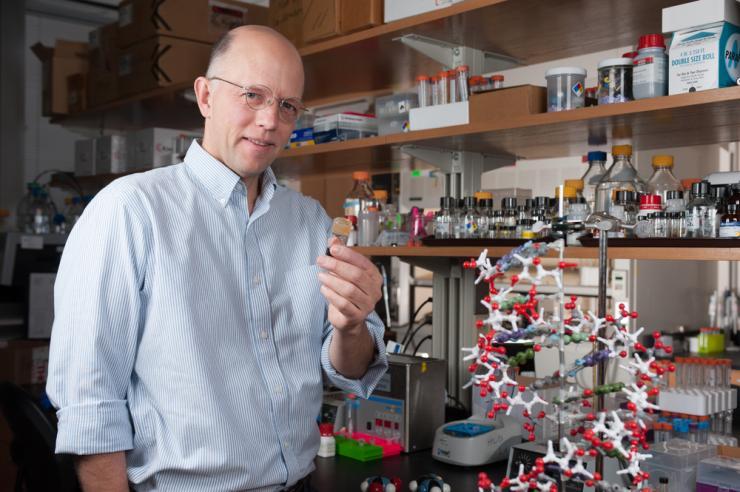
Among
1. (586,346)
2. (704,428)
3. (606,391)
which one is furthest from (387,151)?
(586,346)

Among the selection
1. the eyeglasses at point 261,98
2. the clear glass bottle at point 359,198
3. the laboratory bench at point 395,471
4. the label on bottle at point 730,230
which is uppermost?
the eyeglasses at point 261,98

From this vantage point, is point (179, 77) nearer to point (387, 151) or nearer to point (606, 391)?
point (387, 151)

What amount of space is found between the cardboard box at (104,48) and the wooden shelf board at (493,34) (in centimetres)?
149

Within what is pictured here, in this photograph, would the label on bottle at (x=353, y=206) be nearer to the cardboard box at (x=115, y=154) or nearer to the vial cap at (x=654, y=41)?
the vial cap at (x=654, y=41)

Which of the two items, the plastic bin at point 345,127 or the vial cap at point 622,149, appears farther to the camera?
the plastic bin at point 345,127

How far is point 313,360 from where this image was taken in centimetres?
142

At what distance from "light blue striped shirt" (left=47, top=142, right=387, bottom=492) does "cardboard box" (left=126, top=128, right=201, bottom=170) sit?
215cm

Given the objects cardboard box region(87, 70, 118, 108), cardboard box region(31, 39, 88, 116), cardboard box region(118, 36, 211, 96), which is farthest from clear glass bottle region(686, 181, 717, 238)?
cardboard box region(31, 39, 88, 116)

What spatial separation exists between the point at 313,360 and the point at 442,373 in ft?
2.71

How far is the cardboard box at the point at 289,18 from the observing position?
8.27ft

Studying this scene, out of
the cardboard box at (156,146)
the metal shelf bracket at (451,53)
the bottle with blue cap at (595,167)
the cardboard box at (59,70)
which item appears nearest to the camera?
the bottle with blue cap at (595,167)

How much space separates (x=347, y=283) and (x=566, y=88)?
866 mm

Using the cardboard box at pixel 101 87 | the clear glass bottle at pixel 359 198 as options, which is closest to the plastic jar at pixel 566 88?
the clear glass bottle at pixel 359 198

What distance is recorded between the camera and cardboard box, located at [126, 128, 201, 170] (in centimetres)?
346
